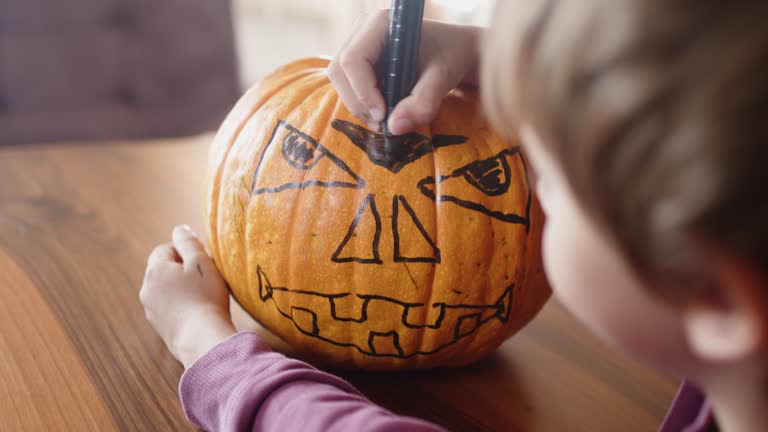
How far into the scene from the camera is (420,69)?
63 centimetres

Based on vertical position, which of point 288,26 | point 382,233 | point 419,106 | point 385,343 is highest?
point 419,106

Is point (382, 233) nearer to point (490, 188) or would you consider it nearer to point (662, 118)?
point (490, 188)

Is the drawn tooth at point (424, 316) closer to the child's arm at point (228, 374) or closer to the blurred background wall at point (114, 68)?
the child's arm at point (228, 374)

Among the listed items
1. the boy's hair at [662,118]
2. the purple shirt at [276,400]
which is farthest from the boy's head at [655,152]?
the purple shirt at [276,400]

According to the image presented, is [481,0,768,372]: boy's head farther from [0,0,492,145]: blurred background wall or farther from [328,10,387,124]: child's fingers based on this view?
[0,0,492,145]: blurred background wall

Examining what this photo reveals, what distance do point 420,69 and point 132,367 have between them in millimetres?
400

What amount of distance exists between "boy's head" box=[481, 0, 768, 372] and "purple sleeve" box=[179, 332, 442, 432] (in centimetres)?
19

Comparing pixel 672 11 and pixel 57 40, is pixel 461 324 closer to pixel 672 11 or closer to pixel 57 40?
pixel 672 11

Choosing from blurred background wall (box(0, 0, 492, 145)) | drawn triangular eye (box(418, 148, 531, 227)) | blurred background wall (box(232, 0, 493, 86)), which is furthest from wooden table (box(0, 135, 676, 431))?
blurred background wall (box(232, 0, 493, 86))

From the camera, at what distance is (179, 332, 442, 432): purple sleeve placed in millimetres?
483

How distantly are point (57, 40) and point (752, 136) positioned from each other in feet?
6.27

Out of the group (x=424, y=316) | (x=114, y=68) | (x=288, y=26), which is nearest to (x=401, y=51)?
(x=424, y=316)

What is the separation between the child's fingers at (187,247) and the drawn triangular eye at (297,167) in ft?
0.45

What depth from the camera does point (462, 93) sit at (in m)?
0.68
